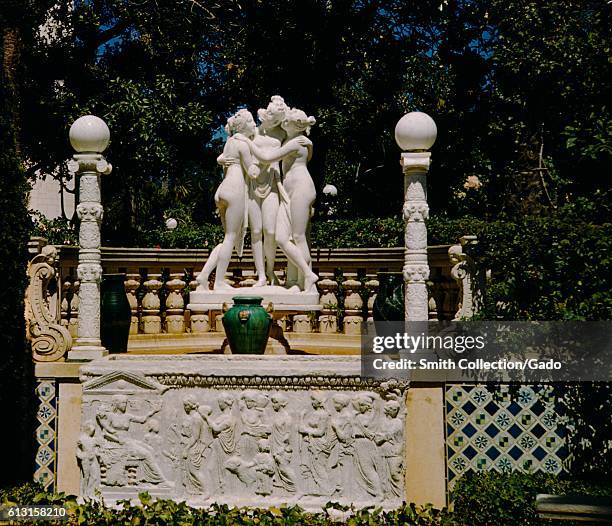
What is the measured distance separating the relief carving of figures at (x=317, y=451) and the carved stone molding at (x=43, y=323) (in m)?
2.23

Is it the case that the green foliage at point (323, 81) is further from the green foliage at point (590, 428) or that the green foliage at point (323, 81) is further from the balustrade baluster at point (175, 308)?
the green foliage at point (590, 428)

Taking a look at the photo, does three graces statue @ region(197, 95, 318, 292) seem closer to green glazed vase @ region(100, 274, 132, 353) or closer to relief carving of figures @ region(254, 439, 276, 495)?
green glazed vase @ region(100, 274, 132, 353)

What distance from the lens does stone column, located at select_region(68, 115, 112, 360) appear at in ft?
23.0

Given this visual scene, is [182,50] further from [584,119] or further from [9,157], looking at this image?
[584,119]

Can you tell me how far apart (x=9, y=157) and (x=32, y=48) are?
6.92 meters

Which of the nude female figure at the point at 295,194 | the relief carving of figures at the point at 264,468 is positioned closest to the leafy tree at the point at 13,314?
the relief carving of figures at the point at 264,468

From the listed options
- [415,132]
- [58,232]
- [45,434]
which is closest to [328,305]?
[415,132]

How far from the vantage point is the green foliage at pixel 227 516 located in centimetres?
596

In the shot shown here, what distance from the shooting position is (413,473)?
20.9 feet

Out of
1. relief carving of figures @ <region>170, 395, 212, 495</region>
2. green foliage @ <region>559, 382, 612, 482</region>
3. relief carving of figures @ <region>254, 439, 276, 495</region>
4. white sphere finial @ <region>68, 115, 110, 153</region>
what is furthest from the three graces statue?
green foliage @ <region>559, 382, 612, 482</region>

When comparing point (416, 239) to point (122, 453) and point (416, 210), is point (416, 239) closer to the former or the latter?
Answer: point (416, 210)

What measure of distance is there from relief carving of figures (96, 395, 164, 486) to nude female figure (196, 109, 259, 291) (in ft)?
6.04

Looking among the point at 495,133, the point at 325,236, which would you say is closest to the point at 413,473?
the point at 325,236

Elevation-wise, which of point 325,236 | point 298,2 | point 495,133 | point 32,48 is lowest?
point 325,236
